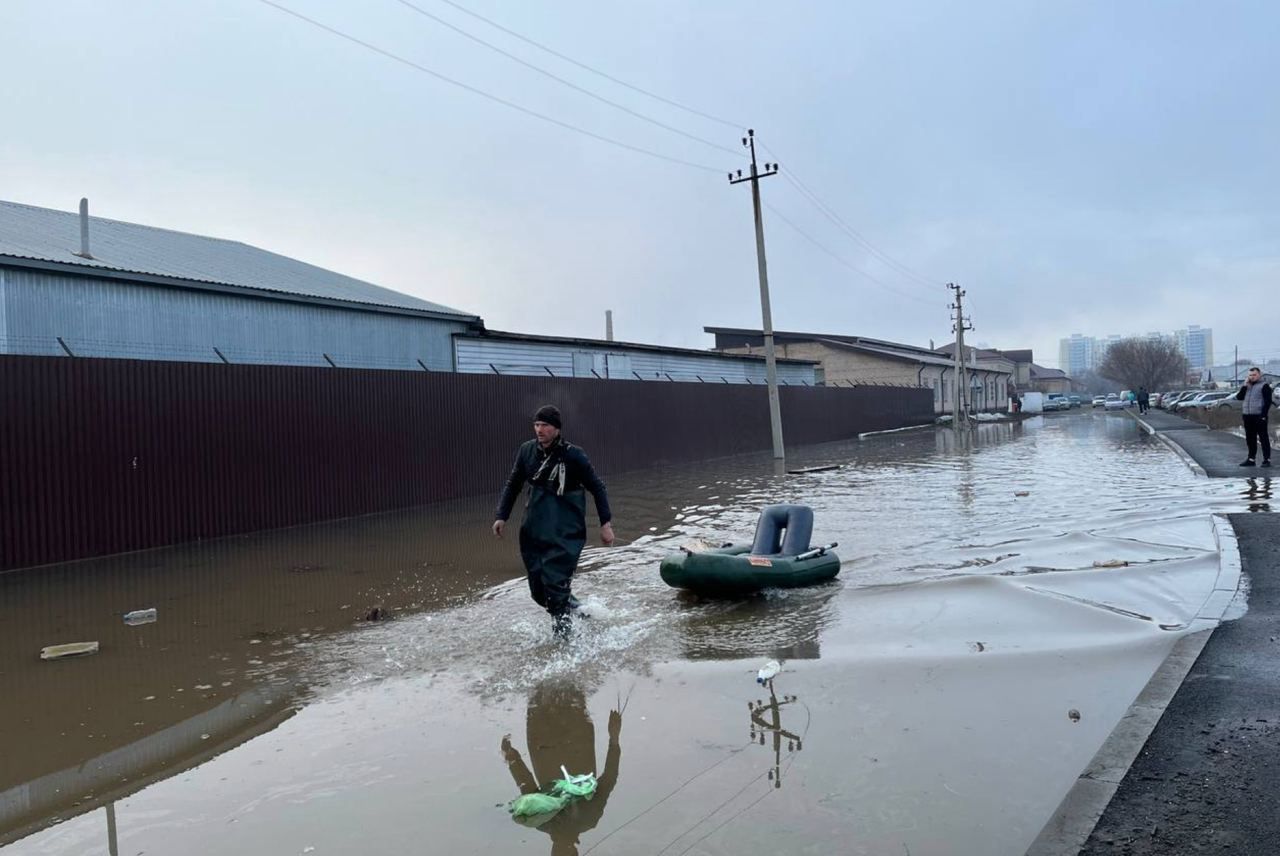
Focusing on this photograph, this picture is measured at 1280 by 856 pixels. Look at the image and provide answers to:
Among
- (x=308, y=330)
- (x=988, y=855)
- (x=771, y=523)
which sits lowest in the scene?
(x=988, y=855)

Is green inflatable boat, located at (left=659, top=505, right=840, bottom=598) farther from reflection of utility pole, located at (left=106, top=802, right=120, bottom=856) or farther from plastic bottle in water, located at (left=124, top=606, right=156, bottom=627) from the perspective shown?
reflection of utility pole, located at (left=106, top=802, right=120, bottom=856)

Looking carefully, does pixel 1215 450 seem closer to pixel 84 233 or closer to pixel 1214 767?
pixel 1214 767

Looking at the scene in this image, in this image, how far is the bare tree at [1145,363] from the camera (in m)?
113

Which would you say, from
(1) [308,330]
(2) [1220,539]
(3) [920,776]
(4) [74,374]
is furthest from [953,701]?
(1) [308,330]

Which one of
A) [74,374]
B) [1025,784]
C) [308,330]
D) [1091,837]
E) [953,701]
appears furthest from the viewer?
[308,330]

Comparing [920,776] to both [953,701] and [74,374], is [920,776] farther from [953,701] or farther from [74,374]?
[74,374]

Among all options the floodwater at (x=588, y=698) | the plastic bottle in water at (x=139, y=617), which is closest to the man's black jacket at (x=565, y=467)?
the floodwater at (x=588, y=698)

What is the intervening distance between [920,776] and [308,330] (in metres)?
19.1

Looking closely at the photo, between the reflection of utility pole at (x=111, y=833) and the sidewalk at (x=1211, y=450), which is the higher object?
the sidewalk at (x=1211, y=450)

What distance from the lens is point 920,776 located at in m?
4.49

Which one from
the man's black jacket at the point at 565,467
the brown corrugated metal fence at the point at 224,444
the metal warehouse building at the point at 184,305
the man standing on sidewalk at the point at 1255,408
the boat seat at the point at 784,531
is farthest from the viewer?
the man standing on sidewalk at the point at 1255,408

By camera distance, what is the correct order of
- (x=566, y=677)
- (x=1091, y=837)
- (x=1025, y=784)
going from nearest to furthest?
1. (x=1091, y=837)
2. (x=1025, y=784)
3. (x=566, y=677)

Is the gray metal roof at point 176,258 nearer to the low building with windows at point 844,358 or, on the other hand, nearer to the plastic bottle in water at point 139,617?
the plastic bottle in water at point 139,617

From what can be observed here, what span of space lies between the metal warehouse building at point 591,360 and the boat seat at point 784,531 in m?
16.6
